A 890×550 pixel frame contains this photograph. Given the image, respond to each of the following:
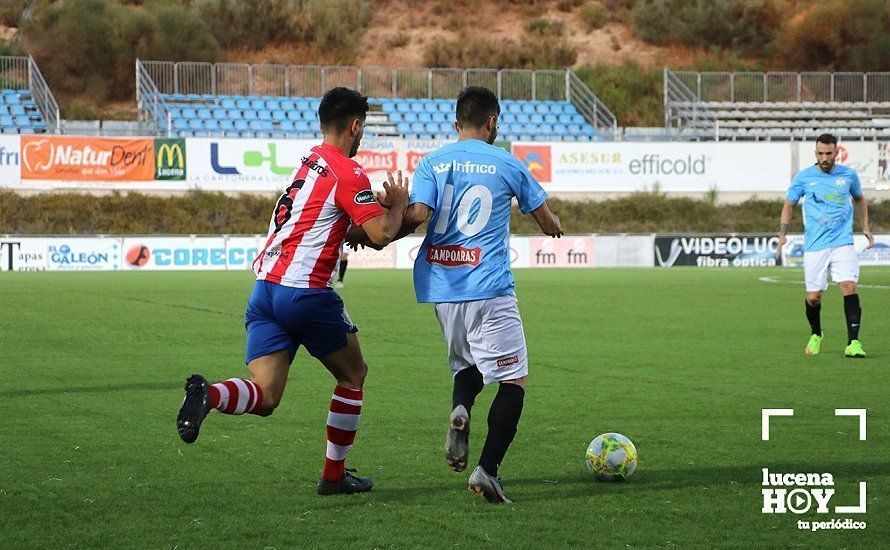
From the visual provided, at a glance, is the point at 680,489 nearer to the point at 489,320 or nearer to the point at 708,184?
the point at 489,320

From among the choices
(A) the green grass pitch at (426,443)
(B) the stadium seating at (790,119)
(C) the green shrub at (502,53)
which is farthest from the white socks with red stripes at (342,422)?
(C) the green shrub at (502,53)

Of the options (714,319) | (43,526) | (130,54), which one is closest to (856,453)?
(43,526)

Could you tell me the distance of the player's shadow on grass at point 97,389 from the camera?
9.30 meters

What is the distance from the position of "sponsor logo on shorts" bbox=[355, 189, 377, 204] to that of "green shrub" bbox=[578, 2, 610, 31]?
66.3 meters

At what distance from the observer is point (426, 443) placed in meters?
7.16

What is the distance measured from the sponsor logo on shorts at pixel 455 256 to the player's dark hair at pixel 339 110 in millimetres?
749

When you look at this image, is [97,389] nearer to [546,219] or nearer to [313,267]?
[313,267]

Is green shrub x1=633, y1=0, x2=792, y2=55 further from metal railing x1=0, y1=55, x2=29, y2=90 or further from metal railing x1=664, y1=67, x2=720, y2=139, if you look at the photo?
metal railing x1=0, y1=55, x2=29, y2=90

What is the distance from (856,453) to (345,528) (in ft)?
10.4

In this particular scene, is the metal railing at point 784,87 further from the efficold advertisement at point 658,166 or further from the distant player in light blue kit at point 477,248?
the distant player in light blue kit at point 477,248

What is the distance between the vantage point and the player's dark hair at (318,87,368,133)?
5.79 meters

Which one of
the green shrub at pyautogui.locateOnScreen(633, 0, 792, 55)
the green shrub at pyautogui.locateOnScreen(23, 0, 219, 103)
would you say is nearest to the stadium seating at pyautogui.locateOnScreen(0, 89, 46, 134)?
the green shrub at pyautogui.locateOnScreen(23, 0, 219, 103)

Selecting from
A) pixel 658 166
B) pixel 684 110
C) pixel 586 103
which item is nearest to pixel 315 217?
pixel 658 166

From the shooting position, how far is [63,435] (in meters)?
7.30
